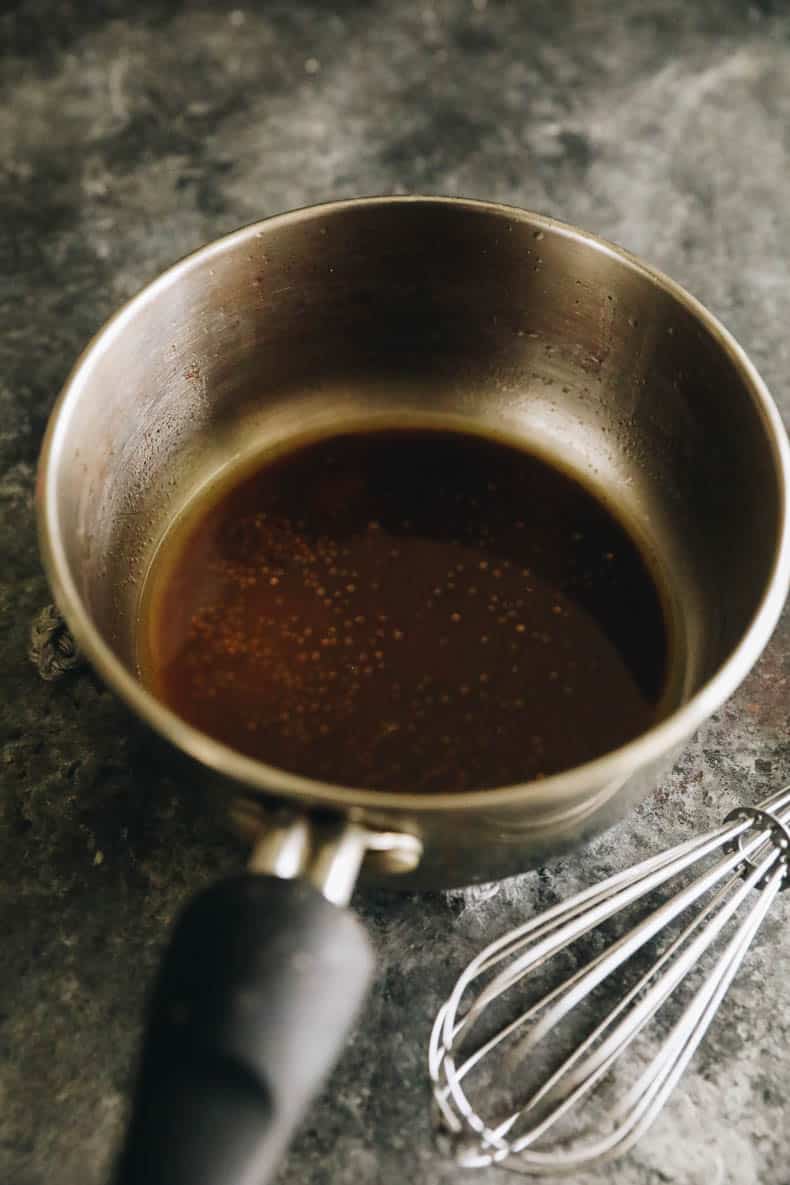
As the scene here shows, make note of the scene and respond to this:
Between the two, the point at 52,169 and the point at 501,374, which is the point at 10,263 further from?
the point at 501,374

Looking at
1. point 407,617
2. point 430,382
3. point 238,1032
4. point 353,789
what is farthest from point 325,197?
point 238,1032

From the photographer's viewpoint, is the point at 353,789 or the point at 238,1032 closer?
the point at 238,1032

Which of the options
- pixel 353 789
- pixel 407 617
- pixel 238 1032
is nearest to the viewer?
pixel 238 1032

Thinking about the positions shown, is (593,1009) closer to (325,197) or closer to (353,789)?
(353,789)

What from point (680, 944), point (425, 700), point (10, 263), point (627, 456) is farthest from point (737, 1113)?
point (10, 263)

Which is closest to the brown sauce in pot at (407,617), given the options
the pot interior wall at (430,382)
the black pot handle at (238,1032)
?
the pot interior wall at (430,382)

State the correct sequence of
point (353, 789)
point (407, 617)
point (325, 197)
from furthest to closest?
point (325, 197) → point (407, 617) → point (353, 789)

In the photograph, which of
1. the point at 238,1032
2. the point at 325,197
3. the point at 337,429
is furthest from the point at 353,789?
the point at 325,197

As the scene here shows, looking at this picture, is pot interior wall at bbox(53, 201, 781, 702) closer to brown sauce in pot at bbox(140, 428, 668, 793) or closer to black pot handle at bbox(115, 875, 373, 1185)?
brown sauce in pot at bbox(140, 428, 668, 793)
